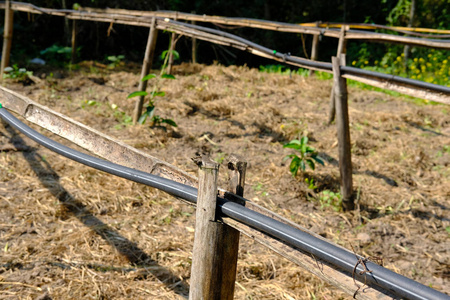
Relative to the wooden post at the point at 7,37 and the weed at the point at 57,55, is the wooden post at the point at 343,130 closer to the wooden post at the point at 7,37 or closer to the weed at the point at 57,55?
the wooden post at the point at 7,37

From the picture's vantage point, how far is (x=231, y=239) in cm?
141

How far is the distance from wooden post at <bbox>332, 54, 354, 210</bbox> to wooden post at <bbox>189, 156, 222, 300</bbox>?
204 cm

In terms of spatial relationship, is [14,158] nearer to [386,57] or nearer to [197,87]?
[197,87]

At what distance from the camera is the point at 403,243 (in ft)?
9.89

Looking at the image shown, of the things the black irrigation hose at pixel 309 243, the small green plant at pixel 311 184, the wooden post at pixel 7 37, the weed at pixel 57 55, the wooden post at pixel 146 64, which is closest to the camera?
the black irrigation hose at pixel 309 243

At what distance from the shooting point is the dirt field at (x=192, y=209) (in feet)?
8.04

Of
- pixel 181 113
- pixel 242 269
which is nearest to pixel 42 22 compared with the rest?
pixel 181 113

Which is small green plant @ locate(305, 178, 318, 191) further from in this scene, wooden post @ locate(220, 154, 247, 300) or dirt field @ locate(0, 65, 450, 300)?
wooden post @ locate(220, 154, 247, 300)

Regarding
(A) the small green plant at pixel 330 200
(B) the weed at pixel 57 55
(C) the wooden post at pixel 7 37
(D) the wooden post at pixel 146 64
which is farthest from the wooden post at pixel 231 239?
(B) the weed at pixel 57 55

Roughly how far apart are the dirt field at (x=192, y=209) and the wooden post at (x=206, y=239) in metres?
0.95

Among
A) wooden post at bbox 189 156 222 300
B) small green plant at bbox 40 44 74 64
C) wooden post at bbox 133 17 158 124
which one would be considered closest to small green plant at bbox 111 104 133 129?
wooden post at bbox 133 17 158 124

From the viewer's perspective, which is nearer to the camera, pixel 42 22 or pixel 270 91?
pixel 270 91

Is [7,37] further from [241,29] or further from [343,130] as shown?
[241,29]

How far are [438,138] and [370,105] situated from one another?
4.13 feet
